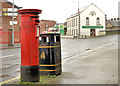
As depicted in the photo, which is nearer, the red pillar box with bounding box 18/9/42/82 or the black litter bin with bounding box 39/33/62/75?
the red pillar box with bounding box 18/9/42/82

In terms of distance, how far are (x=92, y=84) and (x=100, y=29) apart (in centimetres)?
6453

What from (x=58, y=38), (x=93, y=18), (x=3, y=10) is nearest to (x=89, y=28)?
(x=93, y=18)

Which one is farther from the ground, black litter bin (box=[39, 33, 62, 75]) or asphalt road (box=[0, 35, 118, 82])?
black litter bin (box=[39, 33, 62, 75])

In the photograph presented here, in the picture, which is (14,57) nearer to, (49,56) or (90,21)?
(49,56)

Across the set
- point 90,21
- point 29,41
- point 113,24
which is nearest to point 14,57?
point 29,41

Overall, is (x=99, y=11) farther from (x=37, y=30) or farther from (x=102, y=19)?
(x=37, y=30)

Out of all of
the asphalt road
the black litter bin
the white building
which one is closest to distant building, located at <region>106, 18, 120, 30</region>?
the white building

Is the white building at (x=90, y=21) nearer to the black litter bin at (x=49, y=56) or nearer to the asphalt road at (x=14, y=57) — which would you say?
the asphalt road at (x=14, y=57)

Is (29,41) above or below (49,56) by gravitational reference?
above

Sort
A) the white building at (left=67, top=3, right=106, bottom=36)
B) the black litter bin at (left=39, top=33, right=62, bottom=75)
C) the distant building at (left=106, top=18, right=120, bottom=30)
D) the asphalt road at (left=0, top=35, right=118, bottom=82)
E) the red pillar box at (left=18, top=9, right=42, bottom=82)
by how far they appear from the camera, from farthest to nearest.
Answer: the distant building at (left=106, top=18, right=120, bottom=30), the white building at (left=67, top=3, right=106, bottom=36), the asphalt road at (left=0, top=35, right=118, bottom=82), the black litter bin at (left=39, top=33, right=62, bottom=75), the red pillar box at (left=18, top=9, right=42, bottom=82)

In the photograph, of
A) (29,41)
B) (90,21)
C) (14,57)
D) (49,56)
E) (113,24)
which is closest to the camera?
(29,41)

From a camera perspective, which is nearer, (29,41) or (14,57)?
(29,41)

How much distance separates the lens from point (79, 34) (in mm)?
69250

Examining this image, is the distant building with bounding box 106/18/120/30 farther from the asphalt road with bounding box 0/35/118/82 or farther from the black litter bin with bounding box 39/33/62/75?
the black litter bin with bounding box 39/33/62/75
